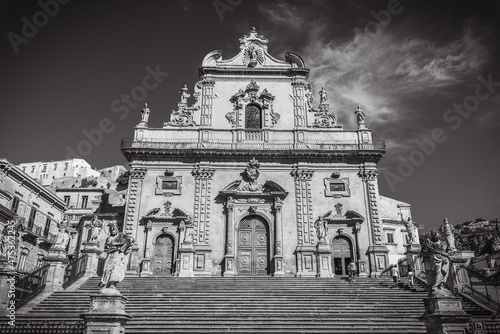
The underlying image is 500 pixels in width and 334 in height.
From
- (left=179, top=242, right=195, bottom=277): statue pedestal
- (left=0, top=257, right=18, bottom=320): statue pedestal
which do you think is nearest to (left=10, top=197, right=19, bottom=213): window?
(left=179, top=242, right=195, bottom=277): statue pedestal

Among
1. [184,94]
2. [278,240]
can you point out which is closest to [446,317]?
[278,240]

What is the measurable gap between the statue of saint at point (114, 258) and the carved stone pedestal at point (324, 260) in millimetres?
13507

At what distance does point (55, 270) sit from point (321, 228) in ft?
48.5

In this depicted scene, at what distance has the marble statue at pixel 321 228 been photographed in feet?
77.4

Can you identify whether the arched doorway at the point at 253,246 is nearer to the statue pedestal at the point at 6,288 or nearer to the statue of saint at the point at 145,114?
the statue of saint at the point at 145,114

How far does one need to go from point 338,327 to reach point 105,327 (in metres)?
7.44

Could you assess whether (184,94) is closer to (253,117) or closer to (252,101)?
(252,101)

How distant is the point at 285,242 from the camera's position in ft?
81.5

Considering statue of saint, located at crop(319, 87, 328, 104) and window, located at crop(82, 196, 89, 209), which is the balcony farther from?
window, located at crop(82, 196, 89, 209)

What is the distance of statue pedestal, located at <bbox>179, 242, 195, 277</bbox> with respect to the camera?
22816 mm

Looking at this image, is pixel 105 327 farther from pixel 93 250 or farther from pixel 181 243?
pixel 181 243

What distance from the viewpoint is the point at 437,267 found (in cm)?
1175

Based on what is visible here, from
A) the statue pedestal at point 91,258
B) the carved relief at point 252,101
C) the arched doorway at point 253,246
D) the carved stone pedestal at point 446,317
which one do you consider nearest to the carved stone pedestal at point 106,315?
the carved stone pedestal at point 446,317

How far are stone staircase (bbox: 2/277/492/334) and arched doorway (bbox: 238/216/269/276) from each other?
516 centimetres
